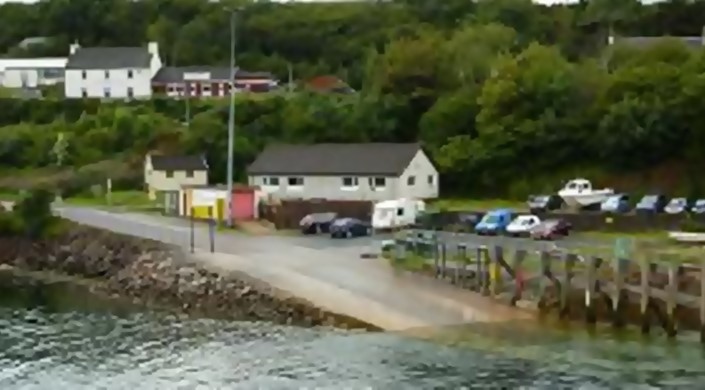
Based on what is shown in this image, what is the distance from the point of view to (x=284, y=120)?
8631 centimetres

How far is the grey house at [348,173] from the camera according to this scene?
67.1 m

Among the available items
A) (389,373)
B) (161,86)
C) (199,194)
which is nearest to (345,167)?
(199,194)

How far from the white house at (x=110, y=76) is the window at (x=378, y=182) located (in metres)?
44.4

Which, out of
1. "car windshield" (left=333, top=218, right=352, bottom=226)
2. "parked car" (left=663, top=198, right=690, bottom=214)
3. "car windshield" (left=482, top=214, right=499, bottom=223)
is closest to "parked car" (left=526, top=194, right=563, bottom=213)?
"car windshield" (left=482, top=214, right=499, bottom=223)

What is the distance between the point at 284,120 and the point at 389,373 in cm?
5291

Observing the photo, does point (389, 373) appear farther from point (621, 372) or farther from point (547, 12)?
point (547, 12)

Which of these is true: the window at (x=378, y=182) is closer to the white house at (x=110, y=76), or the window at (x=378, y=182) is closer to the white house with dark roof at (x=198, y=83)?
the white house with dark roof at (x=198, y=83)

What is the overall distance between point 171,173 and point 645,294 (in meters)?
42.1

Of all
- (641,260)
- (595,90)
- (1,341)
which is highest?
(595,90)

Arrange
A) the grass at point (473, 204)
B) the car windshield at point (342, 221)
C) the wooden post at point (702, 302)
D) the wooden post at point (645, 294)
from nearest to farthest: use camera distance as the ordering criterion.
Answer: the wooden post at point (702, 302)
the wooden post at point (645, 294)
the car windshield at point (342, 221)
the grass at point (473, 204)

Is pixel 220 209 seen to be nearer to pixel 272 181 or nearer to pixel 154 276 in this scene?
pixel 272 181

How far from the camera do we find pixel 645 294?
38062 millimetres

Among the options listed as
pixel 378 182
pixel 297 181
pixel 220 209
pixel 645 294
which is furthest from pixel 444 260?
pixel 297 181

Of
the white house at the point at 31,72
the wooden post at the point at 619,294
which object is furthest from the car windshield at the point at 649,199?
the white house at the point at 31,72
